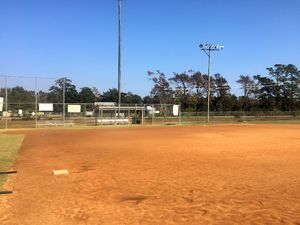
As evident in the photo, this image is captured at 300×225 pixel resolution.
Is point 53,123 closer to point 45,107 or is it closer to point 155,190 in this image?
point 45,107

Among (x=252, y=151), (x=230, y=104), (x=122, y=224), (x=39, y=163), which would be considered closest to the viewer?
(x=122, y=224)

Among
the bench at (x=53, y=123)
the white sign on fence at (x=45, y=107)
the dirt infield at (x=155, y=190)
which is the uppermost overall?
the white sign on fence at (x=45, y=107)

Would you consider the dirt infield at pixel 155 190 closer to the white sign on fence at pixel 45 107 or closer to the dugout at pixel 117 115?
the white sign on fence at pixel 45 107

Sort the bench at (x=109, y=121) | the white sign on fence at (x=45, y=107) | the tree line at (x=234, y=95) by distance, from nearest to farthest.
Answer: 1. the white sign on fence at (x=45, y=107)
2. the bench at (x=109, y=121)
3. the tree line at (x=234, y=95)

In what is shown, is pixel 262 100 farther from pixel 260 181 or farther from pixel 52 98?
pixel 260 181

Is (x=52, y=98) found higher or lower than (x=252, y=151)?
higher

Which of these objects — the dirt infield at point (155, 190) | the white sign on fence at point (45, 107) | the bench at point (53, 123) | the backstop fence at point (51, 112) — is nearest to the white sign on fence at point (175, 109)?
the backstop fence at point (51, 112)

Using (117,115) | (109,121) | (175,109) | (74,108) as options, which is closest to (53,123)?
(74,108)

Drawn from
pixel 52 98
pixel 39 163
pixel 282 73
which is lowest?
pixel 39 163

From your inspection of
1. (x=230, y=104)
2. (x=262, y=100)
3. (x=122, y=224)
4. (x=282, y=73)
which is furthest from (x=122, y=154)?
(x=282, y=73)

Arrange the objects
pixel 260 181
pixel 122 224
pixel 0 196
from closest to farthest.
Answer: pixel 122 224 < pixel 0 196 < pixel 260 181

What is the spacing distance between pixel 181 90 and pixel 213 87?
755 cm

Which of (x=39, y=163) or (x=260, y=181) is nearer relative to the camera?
(x=260, y=181)

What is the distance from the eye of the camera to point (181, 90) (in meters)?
95.8
